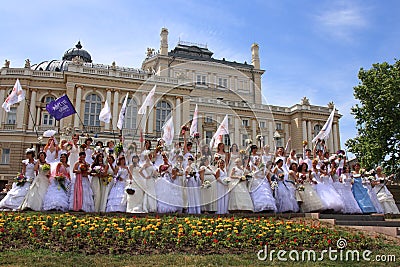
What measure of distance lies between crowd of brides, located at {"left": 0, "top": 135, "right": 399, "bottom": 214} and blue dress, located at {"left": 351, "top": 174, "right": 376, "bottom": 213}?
0.46 metres

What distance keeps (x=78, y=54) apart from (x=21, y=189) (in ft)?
165

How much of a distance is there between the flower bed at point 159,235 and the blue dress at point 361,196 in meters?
5.10

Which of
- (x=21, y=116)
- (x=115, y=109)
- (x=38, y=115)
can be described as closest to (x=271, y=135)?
(x=115, y=109)

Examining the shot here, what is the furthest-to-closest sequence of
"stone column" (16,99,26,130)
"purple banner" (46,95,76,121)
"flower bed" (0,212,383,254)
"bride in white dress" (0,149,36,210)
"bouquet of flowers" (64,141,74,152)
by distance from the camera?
"stone column" (16,99,26,130), "purple banner" (46,95,76,121), "bouquet of flowers" (64,141,74,152), "bride in white dress" (0,149,36,210), "flower bed" (0,212,383,254)

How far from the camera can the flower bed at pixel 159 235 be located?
733cm

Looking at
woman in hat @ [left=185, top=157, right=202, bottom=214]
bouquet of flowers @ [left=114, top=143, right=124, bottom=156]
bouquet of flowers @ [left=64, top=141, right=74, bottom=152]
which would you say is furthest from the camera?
bouquet of flowers @ [left=64, top=141, right=74, bottom=152]

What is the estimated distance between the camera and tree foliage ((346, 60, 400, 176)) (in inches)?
1077

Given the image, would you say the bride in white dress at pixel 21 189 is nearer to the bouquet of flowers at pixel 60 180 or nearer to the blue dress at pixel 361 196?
the bouquet of flowers at pixel 60 180

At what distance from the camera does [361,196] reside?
1384cm

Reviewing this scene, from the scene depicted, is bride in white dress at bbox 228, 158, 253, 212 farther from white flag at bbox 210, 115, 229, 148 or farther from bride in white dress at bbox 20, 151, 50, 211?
bride in white dress at bbox 20, 151, 50, 211

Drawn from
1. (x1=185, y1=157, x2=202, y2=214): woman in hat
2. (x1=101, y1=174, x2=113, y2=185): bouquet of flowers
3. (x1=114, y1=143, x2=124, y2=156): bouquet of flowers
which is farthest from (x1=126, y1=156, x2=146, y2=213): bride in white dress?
(x1=185, y1=157, x2=202, y2=214): woman in hat

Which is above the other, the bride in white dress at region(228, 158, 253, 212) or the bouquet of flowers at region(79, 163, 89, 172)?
the bouquet of flowers at region(79, 163, 89, 172)

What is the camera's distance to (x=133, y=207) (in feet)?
35.6

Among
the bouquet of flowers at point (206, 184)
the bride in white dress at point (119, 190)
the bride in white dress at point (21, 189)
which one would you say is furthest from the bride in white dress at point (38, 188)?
the bouquet of flowers at point (206, 184)
